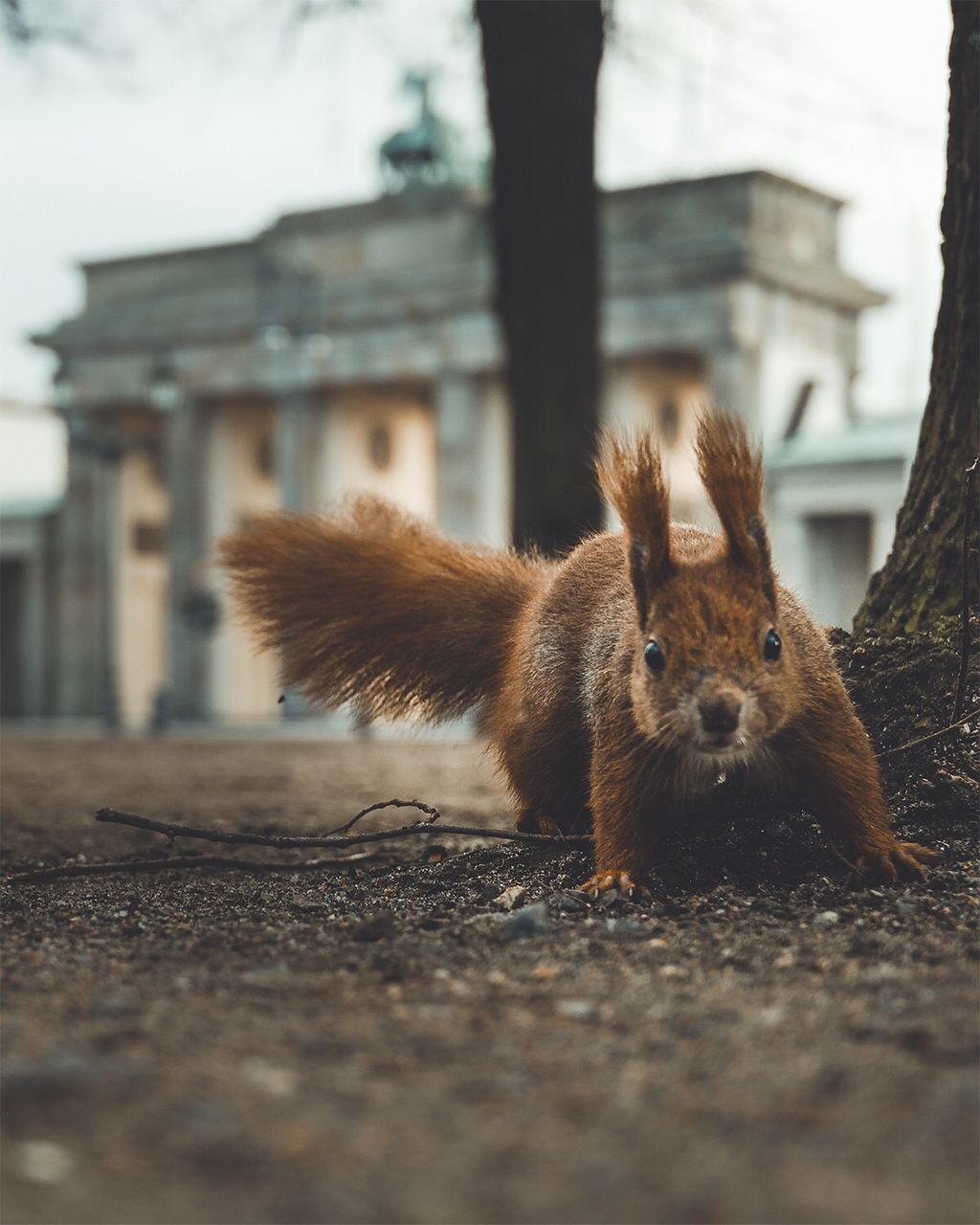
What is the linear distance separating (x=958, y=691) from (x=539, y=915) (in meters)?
0.88

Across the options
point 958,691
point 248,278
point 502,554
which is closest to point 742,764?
point 958,691

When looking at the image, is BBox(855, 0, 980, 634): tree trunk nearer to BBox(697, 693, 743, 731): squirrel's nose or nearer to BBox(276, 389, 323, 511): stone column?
BBox(697, 693, 743, 731): squirrel's nose

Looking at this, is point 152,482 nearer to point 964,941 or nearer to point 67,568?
point 67,568

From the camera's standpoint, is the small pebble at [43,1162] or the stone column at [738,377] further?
the stone column at [738,377]

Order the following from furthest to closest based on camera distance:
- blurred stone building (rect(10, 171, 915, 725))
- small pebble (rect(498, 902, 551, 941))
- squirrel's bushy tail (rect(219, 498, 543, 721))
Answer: blurred stone building (rect(10, 171, 915, 725)), squirrel's bushy tail (rect(219, 498, 543, 721)), small pebble (rect(498, 902, 551, 941))

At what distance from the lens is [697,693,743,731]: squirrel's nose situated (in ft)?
7.26

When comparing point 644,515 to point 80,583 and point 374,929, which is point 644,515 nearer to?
point 374,929

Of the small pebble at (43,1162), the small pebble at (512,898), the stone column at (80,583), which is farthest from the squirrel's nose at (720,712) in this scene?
the stone column at (80,583)

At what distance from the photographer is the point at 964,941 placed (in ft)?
6.79

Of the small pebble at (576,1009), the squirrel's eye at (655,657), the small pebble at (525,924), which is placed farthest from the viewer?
the squirrel's eye at (655,657)

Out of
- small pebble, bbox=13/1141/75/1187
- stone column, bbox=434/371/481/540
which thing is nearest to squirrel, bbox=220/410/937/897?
small pebble, bbox=13/1141/75/1187

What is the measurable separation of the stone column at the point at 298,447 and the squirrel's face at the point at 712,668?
88.6 feet

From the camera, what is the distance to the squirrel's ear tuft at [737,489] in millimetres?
2424

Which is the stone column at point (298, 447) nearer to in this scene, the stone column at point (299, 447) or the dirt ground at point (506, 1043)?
the stone column at point (299, 447)
